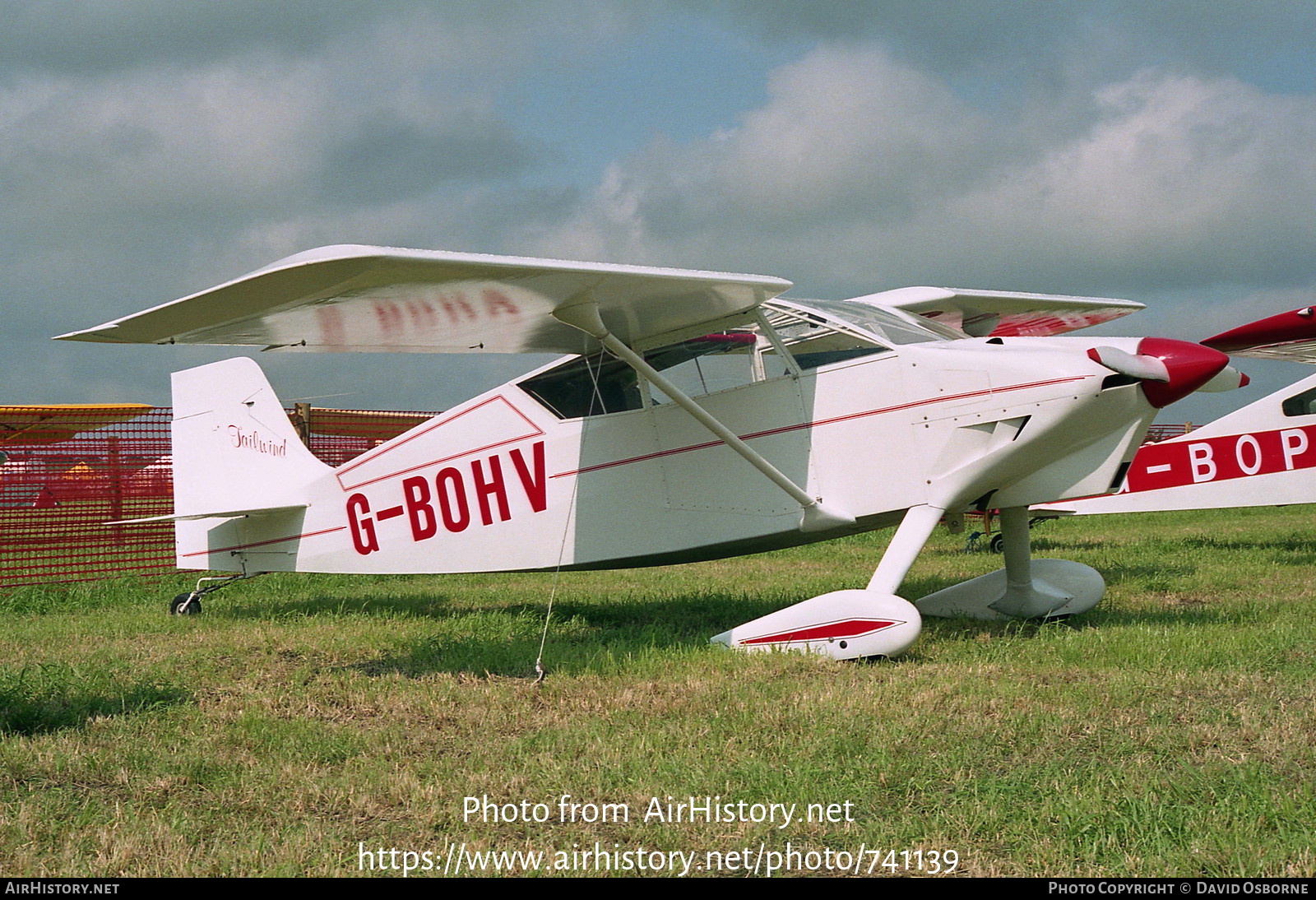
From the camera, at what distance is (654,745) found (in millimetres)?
3891

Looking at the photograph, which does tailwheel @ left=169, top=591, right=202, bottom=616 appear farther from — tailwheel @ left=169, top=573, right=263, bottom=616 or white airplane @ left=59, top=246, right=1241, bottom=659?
white airplane @ left=59, top=246, right=1241, bottom=659

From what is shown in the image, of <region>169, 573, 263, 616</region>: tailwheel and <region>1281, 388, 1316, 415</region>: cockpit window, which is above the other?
<region>1281, 388, 1316, 415</region>: cockpit window

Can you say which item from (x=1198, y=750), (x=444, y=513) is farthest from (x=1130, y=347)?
(x=444, y=513)

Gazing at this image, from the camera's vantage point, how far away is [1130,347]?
18.5ft

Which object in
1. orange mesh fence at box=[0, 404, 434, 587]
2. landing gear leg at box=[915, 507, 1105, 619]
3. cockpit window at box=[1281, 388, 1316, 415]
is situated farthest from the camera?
cockpit window at box=[1281, 388, 1316, 415]

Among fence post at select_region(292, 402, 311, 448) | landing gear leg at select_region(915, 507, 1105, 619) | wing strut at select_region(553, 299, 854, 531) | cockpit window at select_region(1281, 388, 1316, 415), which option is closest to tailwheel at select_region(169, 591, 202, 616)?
wing strut at select_region(553, 299, 854, 531)

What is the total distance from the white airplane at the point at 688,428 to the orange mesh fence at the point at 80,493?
13.0ft

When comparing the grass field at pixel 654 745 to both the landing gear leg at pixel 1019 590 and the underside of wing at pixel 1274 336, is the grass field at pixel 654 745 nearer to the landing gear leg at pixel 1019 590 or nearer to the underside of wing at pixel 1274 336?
the landing gear leg at pixel 1019 590

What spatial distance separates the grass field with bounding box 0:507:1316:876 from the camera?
286 cm

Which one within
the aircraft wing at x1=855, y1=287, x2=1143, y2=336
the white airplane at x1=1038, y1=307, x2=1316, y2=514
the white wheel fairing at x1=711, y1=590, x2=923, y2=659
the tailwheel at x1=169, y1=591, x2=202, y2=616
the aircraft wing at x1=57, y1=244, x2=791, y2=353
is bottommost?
the white wheel fairing at x1=711, y1=590, x2=923, y2=659

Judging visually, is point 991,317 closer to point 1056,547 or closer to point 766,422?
point 766,422

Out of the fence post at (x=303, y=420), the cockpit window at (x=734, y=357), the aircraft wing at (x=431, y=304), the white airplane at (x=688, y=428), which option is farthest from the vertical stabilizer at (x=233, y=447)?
the fence post at (x=303, y=420)

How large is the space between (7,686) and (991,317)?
790 centimetres

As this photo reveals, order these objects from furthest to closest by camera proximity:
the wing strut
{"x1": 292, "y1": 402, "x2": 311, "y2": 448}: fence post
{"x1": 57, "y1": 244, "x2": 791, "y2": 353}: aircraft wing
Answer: {"x1": 292, "y1": 402, "x2": 311, "y2": 448}: fence post < the wing strut < {"x1": 57, "y1": 244, "x2": 791, "y2": 353}: aircraft wing
